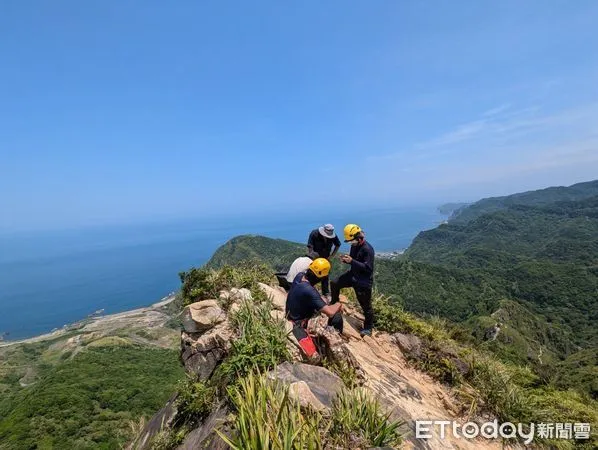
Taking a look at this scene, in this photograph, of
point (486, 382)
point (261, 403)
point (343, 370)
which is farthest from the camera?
point (486, 382)

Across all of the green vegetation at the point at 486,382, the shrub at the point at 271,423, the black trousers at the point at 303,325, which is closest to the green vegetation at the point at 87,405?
the green vegetation at the point at 486,382

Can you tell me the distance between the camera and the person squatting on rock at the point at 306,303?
607 cm

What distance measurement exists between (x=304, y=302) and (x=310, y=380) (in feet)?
4.68

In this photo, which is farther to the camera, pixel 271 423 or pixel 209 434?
pixel 209 434

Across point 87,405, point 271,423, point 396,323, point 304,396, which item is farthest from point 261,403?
point 87,405

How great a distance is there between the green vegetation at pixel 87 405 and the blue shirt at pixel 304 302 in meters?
30.8

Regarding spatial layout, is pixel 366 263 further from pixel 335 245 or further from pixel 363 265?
pixel 335 245

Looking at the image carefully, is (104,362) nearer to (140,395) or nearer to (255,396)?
(140,395)

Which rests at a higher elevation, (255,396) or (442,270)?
(255,396)

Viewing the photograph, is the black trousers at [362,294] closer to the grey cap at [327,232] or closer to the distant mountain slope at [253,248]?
the grey cap at [327,232]

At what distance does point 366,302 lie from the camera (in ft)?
24.9

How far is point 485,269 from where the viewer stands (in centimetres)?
13188

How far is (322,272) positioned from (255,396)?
2512 millimetres

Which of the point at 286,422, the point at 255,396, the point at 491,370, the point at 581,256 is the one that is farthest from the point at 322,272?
the point at 581,256
